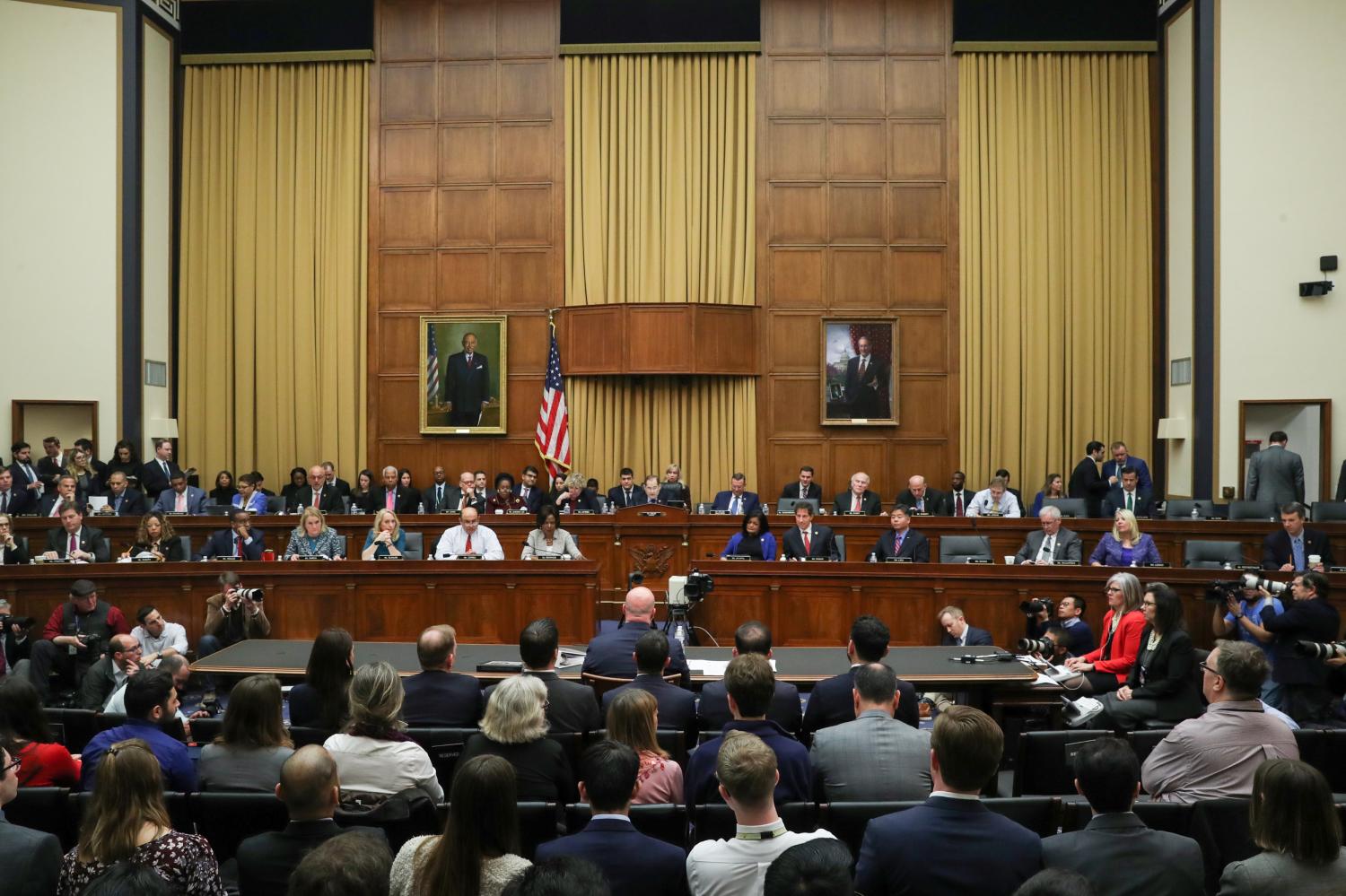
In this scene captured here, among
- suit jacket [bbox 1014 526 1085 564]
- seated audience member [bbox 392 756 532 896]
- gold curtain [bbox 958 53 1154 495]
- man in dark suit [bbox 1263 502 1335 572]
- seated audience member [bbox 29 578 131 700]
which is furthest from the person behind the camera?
gold curtain [bbox 958 53 1154 495]

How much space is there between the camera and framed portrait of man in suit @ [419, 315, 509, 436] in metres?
14.7

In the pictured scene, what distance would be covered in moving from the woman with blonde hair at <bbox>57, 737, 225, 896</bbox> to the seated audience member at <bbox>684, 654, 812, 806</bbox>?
1640mm

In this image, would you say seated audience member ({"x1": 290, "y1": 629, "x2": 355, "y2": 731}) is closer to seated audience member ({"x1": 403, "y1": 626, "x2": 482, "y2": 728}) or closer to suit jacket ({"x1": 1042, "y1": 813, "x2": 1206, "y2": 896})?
seated audience member ({"x1": 403, "y1": 626, "x2": 482, "y2": 728})

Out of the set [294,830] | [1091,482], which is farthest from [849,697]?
[1091,482]

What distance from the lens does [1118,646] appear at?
678cm

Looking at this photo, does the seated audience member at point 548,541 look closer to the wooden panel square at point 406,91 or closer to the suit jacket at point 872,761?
the suit jacket at point 872,761

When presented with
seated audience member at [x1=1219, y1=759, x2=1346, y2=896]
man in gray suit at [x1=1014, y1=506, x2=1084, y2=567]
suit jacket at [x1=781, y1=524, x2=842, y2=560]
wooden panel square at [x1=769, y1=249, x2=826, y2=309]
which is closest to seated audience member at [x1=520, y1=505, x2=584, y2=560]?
suit jacket at [x1=781, y1=524, x2=842, y2=560]

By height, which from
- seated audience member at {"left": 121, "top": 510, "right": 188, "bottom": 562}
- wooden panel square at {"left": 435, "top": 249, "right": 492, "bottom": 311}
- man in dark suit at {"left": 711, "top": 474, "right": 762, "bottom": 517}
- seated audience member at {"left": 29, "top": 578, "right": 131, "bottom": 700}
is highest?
wooden panel square at {"left": 435, "top": 249, "right": 492, "bottom": 311}

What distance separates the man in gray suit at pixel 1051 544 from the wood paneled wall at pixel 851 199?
4.11m

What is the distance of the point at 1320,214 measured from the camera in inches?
485

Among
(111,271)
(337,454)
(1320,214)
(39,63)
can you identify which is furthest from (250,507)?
(1320,214)

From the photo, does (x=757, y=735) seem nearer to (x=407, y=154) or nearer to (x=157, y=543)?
(x=157, y=543)

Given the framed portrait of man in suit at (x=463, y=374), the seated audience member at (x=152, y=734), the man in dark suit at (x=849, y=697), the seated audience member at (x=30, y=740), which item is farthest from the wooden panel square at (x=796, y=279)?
the seated audience member at (x=30, y=740)

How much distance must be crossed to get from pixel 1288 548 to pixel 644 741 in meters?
7.64
